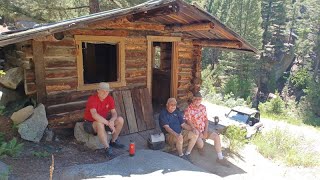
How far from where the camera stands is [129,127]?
7.09 meters

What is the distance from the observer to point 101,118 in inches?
213

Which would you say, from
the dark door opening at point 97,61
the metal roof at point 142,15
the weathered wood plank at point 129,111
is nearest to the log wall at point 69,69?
the weathered wood plank at point 129,111

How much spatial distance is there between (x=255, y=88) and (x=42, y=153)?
1267 inches

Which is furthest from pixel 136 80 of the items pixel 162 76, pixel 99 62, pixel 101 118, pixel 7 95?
pixel 99 62

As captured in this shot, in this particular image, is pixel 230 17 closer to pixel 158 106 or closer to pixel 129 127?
pixel 158 106

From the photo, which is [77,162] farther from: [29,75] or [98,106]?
[29,75]

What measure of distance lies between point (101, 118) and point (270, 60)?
3318cm

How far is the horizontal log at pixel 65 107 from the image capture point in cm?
615

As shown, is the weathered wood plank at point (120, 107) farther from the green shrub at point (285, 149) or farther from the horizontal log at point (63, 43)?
the green shrub at point (285, 149)

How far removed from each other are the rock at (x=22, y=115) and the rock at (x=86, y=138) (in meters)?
1.01

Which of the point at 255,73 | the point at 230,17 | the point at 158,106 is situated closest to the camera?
the point at 158,106

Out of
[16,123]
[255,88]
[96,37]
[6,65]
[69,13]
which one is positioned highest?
[69,13]

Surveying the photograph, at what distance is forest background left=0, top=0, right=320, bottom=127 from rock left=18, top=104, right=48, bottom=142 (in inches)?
723

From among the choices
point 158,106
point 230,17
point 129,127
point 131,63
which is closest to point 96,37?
point 131,63
